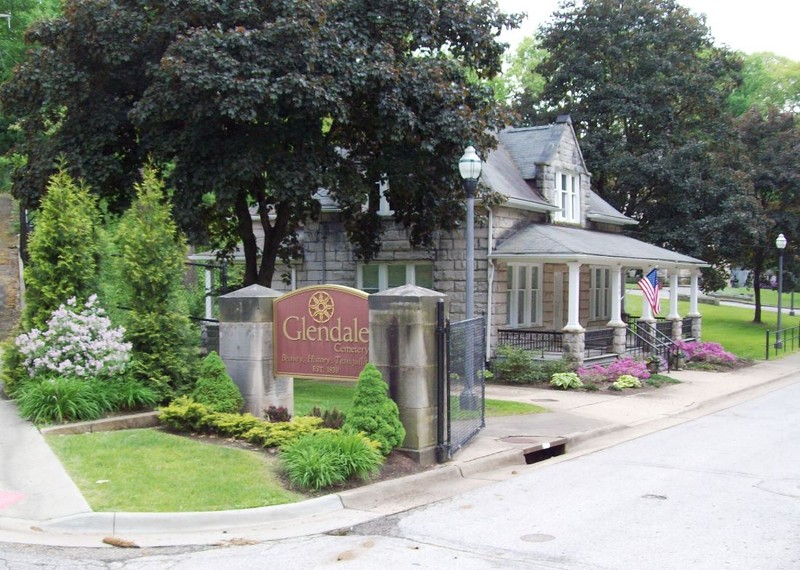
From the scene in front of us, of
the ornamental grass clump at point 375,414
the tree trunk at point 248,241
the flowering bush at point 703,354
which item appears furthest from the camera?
the flowering bush at point 703,354

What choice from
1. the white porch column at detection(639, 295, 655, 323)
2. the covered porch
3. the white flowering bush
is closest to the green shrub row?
the white flowering bush

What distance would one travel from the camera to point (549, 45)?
36938mm

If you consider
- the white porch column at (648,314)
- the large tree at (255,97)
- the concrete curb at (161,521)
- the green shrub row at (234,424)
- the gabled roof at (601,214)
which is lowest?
the concrete curb at (161,521)

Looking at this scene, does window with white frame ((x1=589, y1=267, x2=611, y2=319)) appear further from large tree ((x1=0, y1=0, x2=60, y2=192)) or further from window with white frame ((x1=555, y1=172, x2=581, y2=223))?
large tree ((x1=0, y1=0, x2=60, y2=192))

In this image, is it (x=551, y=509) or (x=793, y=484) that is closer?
(x=551, y=509)

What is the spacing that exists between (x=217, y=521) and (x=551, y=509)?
335 centimetres

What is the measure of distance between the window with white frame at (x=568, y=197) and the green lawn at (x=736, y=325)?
8.38m

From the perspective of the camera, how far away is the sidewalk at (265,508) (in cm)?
746

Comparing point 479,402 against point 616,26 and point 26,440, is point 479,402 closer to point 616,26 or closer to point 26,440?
point 26,440

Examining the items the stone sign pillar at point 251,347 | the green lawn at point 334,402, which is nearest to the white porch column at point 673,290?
the green lawn at point 334,402

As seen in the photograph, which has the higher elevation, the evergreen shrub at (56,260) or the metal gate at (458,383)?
the evergreen shrub at (56,260)

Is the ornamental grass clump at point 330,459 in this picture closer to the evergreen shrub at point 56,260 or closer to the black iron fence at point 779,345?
the evergreen shrub at point 56,260

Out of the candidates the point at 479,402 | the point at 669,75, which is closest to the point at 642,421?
the point at 479,402

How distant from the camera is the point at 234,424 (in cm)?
1057
